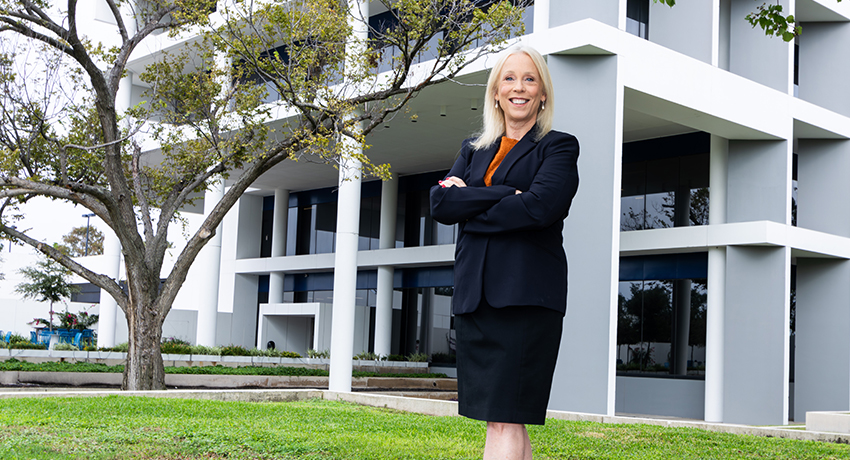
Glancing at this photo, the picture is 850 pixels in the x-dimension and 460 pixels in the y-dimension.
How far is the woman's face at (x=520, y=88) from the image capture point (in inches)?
121

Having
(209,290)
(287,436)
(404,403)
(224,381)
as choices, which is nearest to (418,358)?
(209,290)

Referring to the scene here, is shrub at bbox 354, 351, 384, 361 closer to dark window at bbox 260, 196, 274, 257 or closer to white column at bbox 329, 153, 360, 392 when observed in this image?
white column at bbox 329, 153, 360, 392

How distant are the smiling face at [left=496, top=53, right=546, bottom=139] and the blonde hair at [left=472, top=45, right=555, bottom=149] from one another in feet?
0.07

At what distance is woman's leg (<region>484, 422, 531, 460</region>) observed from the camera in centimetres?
276

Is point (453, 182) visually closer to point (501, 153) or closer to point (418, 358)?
point (501, 153)

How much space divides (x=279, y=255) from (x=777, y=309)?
834 inches

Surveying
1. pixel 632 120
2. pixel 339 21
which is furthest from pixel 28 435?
pixel 632 120

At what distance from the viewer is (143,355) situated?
13312 millimetres

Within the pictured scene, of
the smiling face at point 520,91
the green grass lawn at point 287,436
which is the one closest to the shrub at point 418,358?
the green grass lawn at point 287,436

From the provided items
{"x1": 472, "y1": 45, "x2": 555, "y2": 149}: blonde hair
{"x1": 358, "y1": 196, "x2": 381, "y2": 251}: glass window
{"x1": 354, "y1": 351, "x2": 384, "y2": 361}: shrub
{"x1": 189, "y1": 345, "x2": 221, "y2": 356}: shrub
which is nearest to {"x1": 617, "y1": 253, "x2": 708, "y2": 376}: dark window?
{"x1": 354, "y1": 351, "x2": 384, "y2": 361}: shrub

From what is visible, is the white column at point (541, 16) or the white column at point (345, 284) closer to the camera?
the white column at point (541, 16)

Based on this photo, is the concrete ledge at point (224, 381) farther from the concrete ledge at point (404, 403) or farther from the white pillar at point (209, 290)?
the concrete ledge at point (404, 403)

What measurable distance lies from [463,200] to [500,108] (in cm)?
56

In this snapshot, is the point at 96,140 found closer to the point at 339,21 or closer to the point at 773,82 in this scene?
the point at 339,21
